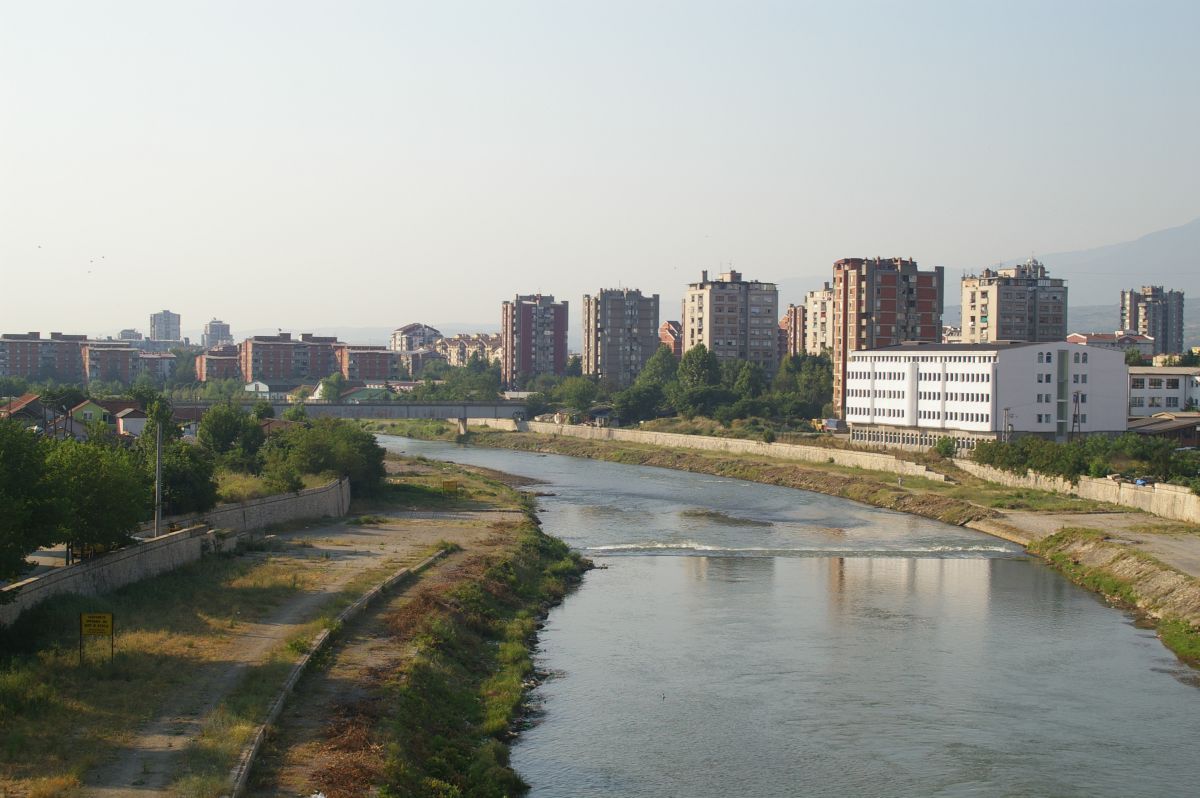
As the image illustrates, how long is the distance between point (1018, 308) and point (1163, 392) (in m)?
35.3

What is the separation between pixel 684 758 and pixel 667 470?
5617 cm

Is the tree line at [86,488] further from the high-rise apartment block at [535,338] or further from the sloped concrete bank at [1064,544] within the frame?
the high-rise apartment block at [535,338]

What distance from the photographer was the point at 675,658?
85.5 ft

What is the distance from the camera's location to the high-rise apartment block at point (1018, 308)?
104375 mm

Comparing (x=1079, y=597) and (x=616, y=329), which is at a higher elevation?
(x=616, y=329)

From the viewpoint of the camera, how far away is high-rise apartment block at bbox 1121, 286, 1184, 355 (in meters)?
156

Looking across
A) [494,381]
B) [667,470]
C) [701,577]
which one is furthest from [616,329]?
[701,577]

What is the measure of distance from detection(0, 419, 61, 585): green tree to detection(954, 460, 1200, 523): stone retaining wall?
112ft

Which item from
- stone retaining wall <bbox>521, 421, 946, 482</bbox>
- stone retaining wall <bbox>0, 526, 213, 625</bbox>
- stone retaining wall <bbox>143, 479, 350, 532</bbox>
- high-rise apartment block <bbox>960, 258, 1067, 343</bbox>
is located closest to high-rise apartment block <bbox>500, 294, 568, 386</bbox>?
stone retaining wall <bbox>521, 421, 946, 482</bbox>

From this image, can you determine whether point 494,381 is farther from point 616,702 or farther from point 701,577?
point 616,702

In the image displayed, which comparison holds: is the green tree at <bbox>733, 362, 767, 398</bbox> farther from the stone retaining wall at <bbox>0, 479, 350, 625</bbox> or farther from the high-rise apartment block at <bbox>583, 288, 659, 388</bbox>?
the stone retaining wall at <bbox>0, 479, 350, 625</bbox>

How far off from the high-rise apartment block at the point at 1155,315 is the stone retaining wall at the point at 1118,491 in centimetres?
10759

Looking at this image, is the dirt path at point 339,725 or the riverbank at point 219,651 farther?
the dirt path at point 339,725

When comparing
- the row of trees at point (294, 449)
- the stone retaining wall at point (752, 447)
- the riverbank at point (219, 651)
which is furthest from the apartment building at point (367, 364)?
the riverbank at point (219, 651)
